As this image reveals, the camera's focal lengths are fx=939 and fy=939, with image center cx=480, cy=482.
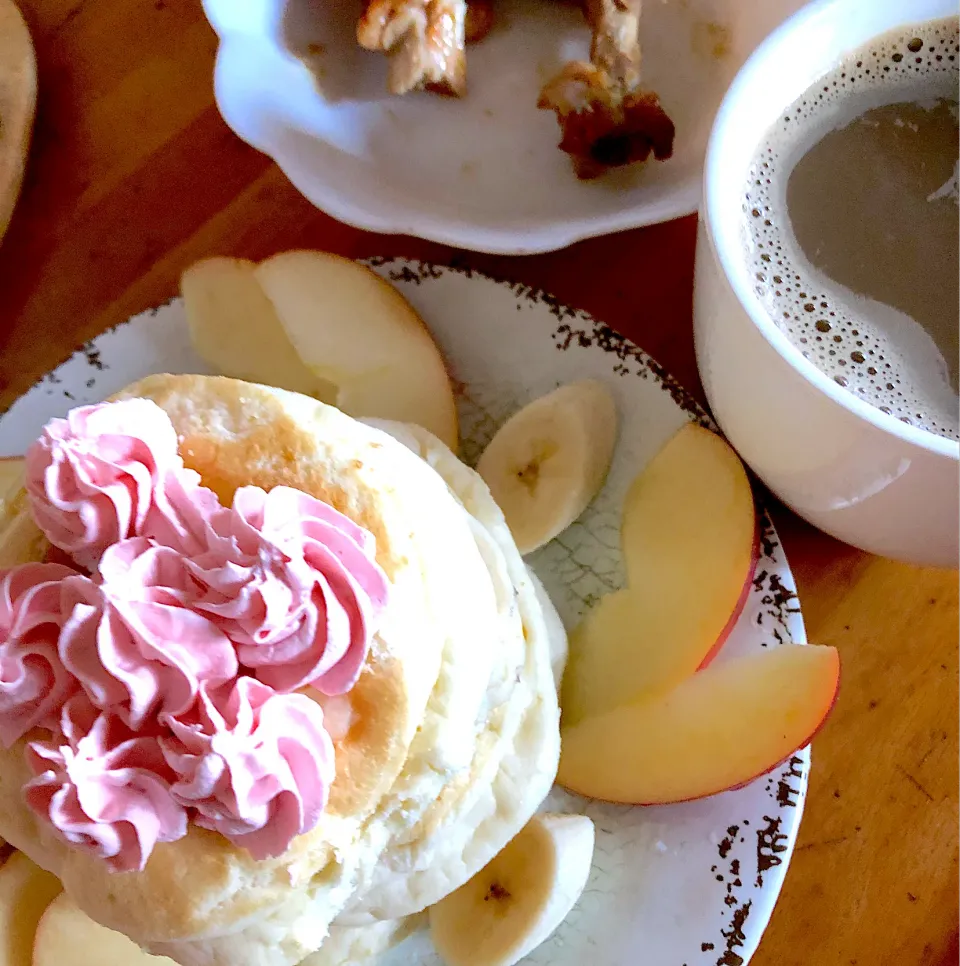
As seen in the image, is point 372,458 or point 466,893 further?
point 466,893

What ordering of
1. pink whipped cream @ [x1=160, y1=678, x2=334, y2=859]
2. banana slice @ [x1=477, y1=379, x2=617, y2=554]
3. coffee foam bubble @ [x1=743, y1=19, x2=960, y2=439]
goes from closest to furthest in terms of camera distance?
pink whipped cream @ [x1=160, y1=678, x2=334, y2=859]
coffee foam bubble @ [x1=743, y1=19, x2=960, y2=439]
banana slice @ [x1=477, y1=379, x2=617, y2=554]

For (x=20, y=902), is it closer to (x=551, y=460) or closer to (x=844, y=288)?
(x=551, y=460)

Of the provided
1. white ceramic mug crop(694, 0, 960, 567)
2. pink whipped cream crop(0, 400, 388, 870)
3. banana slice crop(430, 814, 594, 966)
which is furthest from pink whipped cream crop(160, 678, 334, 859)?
white ceramic mug crop(694, 0, 960, 567)

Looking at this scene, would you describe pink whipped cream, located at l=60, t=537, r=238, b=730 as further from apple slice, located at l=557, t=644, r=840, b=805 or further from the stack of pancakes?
apple slice, located at l=557, t=644, r=840, b=805

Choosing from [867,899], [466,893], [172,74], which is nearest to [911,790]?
[867,899]

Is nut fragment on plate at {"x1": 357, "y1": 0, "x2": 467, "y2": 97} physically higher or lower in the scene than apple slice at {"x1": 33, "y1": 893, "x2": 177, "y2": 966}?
higher

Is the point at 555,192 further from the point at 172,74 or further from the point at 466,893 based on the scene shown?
the point at 466,893
